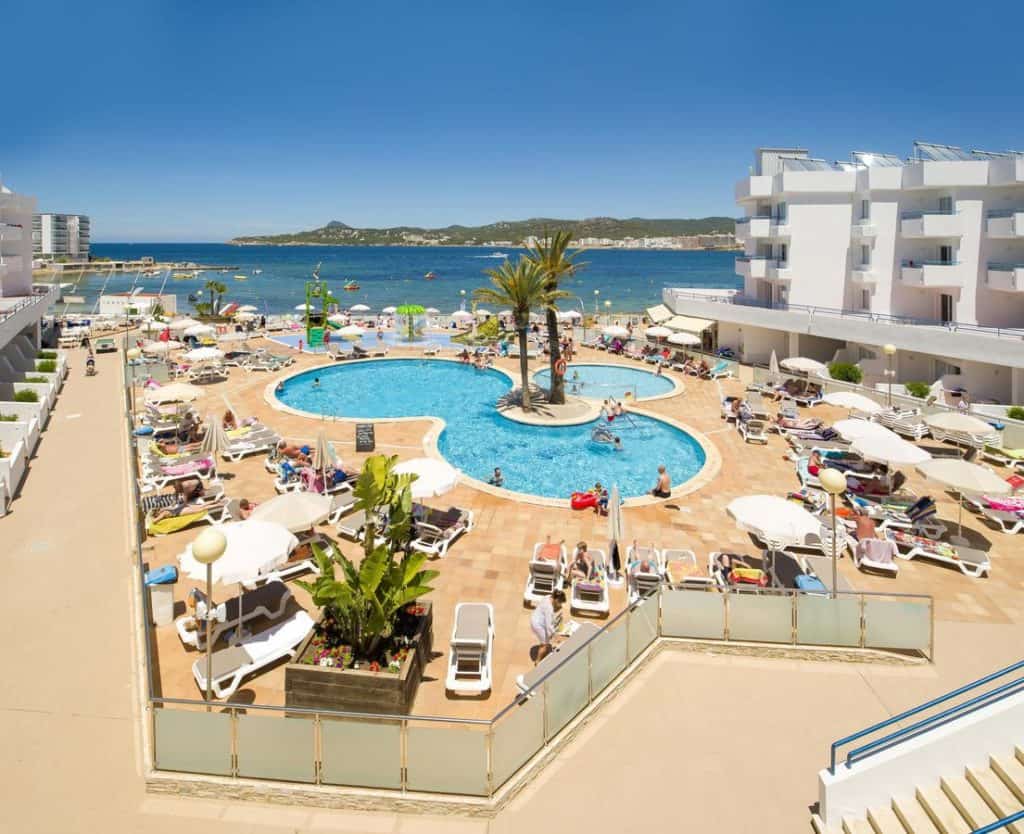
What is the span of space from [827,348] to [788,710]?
1135 inches

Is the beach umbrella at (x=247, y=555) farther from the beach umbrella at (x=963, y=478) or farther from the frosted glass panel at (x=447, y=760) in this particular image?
the beach umbrella at (x=963, y=478)

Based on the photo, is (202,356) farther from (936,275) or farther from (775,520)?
(936,275)

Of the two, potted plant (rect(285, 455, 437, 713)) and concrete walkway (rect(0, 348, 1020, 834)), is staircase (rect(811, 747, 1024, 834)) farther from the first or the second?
potted plant (rect(285, 455, 437, 713))

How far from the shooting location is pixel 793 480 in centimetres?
1708

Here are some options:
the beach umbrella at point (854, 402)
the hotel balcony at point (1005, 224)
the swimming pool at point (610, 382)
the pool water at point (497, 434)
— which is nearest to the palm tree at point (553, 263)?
the pool water at point (497, 434)

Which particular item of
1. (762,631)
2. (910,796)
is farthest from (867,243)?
(910,796)

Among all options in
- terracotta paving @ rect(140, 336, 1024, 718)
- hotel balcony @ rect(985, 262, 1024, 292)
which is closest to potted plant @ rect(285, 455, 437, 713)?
terracotta paving @ rect(140, 336, 1024, 718)

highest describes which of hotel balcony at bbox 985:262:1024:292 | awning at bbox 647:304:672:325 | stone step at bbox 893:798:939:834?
hotel balcony at bbox 985:262:1024:292

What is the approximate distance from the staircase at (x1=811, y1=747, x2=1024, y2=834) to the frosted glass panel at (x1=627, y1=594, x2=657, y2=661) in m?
3.04

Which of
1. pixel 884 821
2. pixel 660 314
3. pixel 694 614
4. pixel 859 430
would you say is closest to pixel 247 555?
pixel 694 614

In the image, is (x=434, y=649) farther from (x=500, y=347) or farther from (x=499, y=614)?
(x=500, y=347)

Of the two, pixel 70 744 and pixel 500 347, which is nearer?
pixel 70 744

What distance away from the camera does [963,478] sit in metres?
12.9

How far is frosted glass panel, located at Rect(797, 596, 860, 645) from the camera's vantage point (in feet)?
30.7
